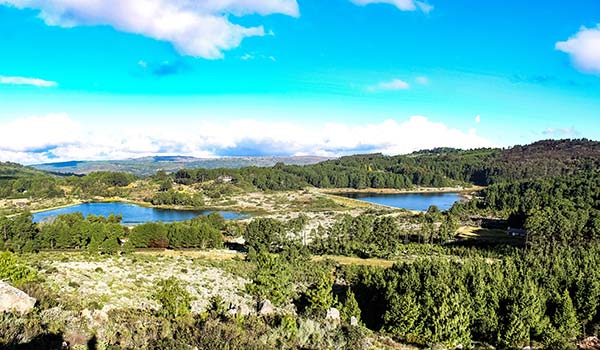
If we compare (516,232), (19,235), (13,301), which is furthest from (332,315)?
(516,232)

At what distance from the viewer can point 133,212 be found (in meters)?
147

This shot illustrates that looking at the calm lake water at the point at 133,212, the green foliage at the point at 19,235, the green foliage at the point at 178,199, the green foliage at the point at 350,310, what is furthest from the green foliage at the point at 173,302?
the green foliage at the point at 178,199

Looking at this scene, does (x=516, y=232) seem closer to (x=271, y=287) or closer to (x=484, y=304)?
(x=484, y=304)

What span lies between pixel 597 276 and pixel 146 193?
171m

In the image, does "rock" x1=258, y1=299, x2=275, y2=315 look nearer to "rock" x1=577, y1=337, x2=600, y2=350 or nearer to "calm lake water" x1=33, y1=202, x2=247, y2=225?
"rock" x1=577, y1=337, x2=600, y2=350

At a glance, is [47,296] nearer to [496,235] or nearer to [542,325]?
[542,325]

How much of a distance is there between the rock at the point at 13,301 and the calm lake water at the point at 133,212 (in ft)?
334

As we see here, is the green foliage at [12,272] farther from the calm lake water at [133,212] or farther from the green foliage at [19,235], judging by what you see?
the calm lake water at [133,212]

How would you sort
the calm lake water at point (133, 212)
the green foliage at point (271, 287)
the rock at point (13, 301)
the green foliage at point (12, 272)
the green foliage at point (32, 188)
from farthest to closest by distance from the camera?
the green foliage at point (32, 188), the calm lake water at point (133, 212), the green foliage at point (271, 287), the green foliage at point (12, 272), the rock at point (13, 301)

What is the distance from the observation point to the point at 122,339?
21828 mm

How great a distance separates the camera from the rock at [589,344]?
35750mm

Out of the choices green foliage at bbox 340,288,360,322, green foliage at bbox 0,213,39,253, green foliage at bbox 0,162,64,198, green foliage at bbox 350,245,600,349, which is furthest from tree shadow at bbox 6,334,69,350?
green foliage at bbox 0,162,64,198

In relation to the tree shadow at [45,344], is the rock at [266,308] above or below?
below

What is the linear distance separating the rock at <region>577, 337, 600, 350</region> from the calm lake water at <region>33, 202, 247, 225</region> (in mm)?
99696
